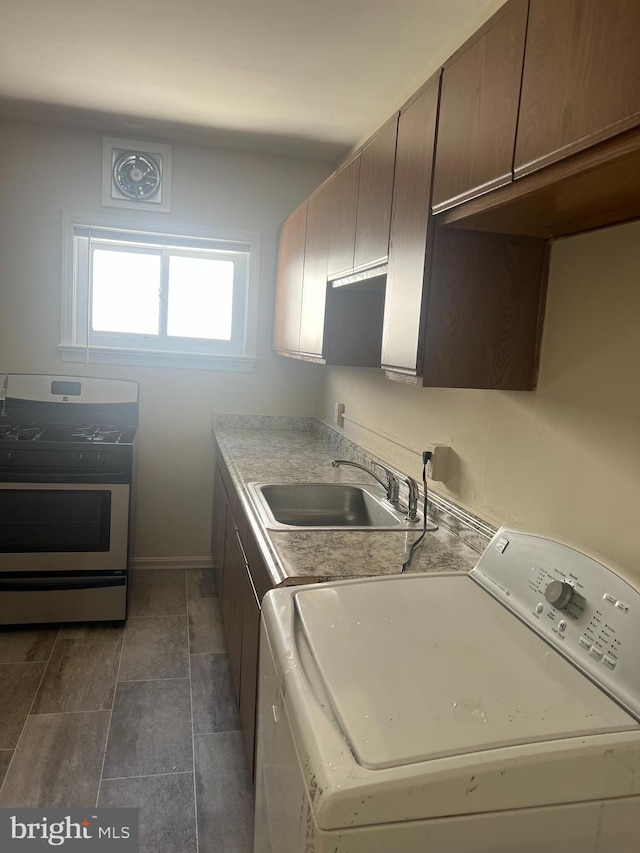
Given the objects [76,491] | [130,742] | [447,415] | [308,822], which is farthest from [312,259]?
[308,822]

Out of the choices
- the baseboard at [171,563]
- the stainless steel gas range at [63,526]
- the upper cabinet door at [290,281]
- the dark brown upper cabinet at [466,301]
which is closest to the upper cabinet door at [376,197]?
the dark brown upper cabinet at [466,301]

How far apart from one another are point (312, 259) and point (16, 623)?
7.07ft

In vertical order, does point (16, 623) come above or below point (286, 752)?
below

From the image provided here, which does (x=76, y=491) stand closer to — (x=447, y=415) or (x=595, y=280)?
(x=447, y=415)

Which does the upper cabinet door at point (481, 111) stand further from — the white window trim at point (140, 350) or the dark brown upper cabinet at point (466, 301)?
the white window trim at point (140, 350)

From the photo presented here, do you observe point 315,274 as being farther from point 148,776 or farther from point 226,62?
point 148,776

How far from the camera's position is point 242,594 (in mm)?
2051

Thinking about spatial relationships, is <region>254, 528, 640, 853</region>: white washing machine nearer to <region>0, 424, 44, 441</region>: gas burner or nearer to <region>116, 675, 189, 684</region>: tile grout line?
<region>116, 675, 189, 684</region>: tile grout line

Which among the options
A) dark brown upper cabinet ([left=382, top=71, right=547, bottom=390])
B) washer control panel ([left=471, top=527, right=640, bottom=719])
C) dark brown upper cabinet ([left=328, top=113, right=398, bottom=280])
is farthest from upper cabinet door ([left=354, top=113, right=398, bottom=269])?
washer control panel ([left=471, top=527, right=640, bottom=719])

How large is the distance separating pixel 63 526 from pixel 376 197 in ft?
6.66

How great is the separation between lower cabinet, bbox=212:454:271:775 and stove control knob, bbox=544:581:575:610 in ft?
2.35

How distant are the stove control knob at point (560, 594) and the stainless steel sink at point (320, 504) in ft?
3.86

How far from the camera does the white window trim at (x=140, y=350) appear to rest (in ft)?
10.8

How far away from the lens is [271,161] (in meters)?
3.45
